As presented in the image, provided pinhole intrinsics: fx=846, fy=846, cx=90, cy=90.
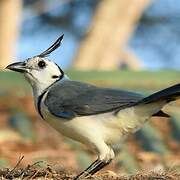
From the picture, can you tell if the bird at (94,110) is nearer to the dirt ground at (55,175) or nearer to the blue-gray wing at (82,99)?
the blue-gray wing at (82,99)

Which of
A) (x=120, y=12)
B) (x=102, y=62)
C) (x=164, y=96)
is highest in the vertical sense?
(x=164, y=96)

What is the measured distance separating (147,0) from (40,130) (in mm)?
8525

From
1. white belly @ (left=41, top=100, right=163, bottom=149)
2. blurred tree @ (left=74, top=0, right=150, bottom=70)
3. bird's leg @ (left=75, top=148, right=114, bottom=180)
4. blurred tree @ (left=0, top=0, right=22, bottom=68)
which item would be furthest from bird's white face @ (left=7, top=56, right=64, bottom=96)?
blurred tree @ (left=74, top=0, right=150, bottom=70)

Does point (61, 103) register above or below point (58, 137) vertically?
above

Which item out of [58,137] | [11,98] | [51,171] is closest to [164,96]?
[51,171]

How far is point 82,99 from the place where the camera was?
446 cm

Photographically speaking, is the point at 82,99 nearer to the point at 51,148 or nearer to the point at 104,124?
the point at 104,124

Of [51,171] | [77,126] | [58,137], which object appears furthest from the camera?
[58,137]

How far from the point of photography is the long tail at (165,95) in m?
4.16

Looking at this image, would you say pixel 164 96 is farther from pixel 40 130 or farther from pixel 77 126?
pixel 40 130

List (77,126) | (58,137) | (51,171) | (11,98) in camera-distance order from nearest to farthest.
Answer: (51,171) < (77,126) < (58,137) < (11,98)

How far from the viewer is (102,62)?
15438 millimetres

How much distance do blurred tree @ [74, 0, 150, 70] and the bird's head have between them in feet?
33.5

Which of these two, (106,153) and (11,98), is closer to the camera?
(106,153)
